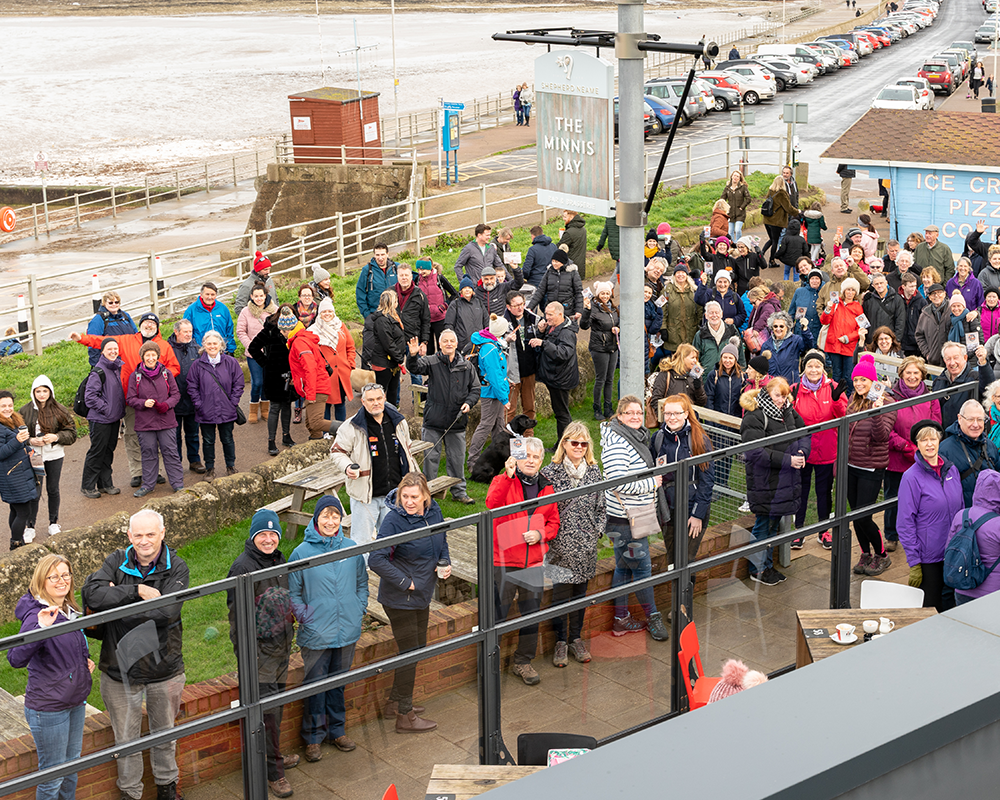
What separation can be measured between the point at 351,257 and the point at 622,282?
1437cm

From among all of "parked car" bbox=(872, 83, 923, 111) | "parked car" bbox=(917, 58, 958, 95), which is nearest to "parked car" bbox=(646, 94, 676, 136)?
"parked car" bbox=(872, 83, 923, 111)


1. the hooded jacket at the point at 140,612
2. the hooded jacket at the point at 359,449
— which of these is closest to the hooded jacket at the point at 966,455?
the hooded jacket at the point at 359,449

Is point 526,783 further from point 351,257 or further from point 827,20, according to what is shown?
point 827,20

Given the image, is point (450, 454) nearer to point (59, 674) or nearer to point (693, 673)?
point (693, 673)

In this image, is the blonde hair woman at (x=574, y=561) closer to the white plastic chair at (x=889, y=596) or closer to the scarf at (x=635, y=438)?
the scarf at (x=635, y=438)

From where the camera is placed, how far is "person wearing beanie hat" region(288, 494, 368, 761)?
21.6 feet

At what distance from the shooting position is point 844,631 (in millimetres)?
7281

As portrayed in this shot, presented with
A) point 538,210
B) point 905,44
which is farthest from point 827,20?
point 538,210

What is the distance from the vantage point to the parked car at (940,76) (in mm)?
55219

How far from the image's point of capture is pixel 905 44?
7775cm

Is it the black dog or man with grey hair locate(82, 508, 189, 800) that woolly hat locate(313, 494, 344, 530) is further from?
the black dog

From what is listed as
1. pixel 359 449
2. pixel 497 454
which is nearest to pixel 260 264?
pixel 497 454

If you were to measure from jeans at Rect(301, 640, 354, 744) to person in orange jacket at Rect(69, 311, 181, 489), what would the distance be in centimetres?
526

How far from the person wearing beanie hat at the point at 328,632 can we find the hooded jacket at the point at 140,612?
0.68 metres
